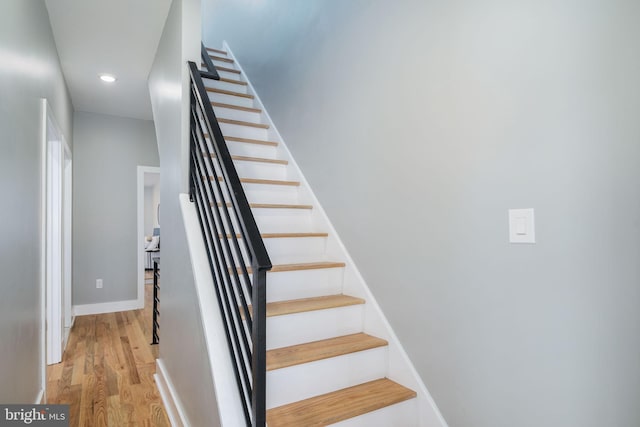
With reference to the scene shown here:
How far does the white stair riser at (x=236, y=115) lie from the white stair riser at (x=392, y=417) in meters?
2.56

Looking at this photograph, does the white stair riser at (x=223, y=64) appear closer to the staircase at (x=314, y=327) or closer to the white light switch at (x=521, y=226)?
the staircase at (x=314, y=327)

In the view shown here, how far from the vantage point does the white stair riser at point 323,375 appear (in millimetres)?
1588

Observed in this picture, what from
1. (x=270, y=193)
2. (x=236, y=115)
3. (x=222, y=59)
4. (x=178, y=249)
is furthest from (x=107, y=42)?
(x=178, y=249)

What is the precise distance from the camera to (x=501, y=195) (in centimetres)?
136

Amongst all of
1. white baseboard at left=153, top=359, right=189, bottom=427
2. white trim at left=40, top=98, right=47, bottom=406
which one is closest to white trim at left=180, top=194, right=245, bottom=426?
white baseboard at left=153, top=359, right=189, bottom=427

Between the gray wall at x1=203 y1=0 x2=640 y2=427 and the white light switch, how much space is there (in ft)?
0.08

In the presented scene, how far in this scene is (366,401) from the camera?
163cm

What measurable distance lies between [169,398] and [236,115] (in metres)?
2.29

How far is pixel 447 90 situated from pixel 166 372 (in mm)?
2510

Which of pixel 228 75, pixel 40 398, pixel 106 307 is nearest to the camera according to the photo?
A: pixel 40 398

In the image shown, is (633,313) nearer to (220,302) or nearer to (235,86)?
(220,302)

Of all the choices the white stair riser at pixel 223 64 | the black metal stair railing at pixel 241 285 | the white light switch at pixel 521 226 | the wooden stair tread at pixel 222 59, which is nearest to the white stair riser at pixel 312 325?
the black metal stair railing at pixel 241 285

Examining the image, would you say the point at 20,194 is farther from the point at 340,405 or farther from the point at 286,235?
the point at 340,405

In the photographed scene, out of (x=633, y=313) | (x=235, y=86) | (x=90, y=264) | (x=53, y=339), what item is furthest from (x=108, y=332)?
(x=633, y=313)
